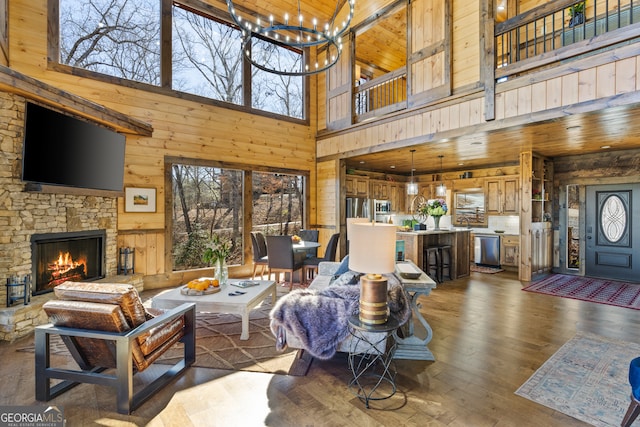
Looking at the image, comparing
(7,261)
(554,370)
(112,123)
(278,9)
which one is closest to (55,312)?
(7,261)

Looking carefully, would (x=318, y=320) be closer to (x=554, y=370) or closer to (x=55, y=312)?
(x=55, y=312)

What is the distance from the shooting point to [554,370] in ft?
8.88

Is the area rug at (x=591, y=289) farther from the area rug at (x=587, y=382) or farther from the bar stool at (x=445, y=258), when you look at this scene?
the area rug at (x=587, y=382)

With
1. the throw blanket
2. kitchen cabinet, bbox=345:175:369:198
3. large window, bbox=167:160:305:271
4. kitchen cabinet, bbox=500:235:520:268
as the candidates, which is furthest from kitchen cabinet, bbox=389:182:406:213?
the throw blanket

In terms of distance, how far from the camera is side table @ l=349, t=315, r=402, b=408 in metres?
2.27

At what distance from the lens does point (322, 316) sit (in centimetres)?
260

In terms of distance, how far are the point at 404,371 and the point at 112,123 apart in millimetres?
4905

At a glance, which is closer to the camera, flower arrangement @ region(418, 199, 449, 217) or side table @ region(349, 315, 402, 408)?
side table @ region(349, 315, 402, 408)

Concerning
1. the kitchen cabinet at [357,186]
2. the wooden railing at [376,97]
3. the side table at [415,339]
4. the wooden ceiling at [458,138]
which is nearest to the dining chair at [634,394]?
Result: the side table at [415,339]

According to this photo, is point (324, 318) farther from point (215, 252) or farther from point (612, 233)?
point (612, 233)

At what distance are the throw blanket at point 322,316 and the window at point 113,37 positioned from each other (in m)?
5.09

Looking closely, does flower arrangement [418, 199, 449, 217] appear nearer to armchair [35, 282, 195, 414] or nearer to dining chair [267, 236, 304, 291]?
dining chair [267, 236, 304, 291]

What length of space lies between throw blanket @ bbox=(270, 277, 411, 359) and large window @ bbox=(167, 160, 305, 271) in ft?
12.7

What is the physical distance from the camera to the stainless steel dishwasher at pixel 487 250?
299 inches
